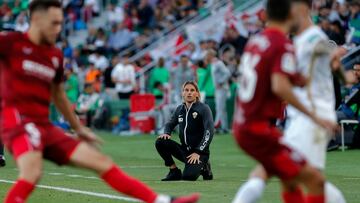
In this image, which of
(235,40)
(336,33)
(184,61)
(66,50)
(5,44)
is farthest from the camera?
(66,50)

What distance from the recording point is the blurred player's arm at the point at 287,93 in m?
7.75

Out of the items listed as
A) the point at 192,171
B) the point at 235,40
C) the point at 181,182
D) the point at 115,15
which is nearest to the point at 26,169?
the point at 181,182

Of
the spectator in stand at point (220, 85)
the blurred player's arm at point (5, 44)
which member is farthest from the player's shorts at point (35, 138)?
the spectator in stand at point (220, 85)

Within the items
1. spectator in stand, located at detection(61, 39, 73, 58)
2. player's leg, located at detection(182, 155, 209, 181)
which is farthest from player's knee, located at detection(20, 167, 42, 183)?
spectator in stand, located at detection(61, 39, 73, 58)

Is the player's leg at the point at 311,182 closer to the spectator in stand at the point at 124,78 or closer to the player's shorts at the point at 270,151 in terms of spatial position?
the player's shorts at the point at 270,151

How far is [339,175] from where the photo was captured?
49.8 ft

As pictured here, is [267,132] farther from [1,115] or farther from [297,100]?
[1,115]

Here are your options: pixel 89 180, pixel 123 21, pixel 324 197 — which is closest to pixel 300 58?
pixel 324 197

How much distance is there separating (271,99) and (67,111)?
6.66ft

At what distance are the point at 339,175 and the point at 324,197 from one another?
703cm

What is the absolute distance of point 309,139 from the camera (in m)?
8.21

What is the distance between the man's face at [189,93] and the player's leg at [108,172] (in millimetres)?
5872

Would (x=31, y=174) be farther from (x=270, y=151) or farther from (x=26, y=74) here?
(x=270, y=151)

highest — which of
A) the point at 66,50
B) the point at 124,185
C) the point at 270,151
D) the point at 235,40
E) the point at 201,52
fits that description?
the point at 66,50
